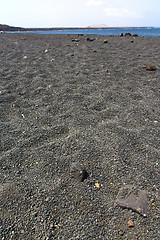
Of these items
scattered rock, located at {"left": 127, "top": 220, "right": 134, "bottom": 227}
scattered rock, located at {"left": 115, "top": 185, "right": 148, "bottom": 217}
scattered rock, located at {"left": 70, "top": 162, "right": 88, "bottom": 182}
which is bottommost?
scattered rock, located at {"left": 127, "top": 220, "right": 134, "bottom": 227}

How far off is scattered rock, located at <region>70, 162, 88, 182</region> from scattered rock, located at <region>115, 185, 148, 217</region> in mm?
339

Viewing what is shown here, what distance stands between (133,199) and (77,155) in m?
0.69

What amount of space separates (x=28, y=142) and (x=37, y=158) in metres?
0.31

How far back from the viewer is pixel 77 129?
2.32 m

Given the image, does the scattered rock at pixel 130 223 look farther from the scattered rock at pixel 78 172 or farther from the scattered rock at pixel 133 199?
the scattered rock at pixel 78 172

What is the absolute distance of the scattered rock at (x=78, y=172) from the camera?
1655mm

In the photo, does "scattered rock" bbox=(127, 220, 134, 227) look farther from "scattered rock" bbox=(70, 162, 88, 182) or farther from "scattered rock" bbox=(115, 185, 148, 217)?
"scattered rock" bbox=(70, 162, 88, 182)

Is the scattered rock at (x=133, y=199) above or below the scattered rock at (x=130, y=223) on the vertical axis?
above

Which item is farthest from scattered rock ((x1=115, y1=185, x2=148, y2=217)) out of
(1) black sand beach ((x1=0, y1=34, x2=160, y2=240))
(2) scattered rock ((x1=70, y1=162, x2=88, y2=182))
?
(2) scattered rock ((x1=70, y1=162, x2=88, y2=182))

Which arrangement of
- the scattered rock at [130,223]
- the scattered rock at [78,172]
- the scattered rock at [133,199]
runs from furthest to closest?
the scattered rock at [78,172]
the scattered rock at [133,199]
the scattered rock at [130,223]

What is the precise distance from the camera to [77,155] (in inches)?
75.4

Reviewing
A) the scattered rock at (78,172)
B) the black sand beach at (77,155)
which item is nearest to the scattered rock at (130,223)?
the black sand beach at (77,155)

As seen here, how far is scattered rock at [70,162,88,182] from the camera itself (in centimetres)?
166

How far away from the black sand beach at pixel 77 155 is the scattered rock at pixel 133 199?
0.04m
